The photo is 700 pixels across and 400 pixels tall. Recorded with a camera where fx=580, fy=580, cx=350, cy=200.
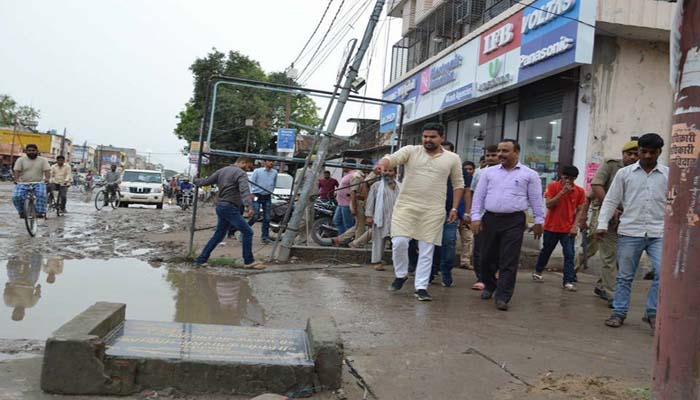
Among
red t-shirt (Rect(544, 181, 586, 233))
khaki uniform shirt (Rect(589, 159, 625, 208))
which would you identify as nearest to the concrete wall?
red t-shirt (Rect(544, 181, 586, 233))

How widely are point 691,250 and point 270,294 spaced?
400 cm

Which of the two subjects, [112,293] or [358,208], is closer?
[112,293]

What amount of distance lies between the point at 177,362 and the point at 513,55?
34.2 feet

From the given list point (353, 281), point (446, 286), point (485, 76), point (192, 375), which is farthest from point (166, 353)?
point (485, 76)

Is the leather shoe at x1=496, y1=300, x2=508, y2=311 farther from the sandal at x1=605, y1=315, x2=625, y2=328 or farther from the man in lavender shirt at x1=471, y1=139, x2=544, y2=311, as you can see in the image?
the sandal at x1=605, y1=315, x2=625, y2=328

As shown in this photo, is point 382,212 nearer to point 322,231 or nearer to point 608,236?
point 608,236

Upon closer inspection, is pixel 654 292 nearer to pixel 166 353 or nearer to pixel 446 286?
pixel 446 286

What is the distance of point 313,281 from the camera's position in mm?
6605

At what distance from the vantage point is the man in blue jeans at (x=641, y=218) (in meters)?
4.87

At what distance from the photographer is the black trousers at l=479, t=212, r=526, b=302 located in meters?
5.58

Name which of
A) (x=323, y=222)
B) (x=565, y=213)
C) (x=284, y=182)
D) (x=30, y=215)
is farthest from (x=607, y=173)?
(x=284, y=182)

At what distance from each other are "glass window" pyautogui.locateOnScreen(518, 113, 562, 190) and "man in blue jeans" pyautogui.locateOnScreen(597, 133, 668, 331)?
5.90 m

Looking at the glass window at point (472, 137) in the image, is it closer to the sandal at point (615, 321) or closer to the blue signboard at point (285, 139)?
the blue signboard at point (285, 139)

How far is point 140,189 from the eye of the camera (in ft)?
72.1
